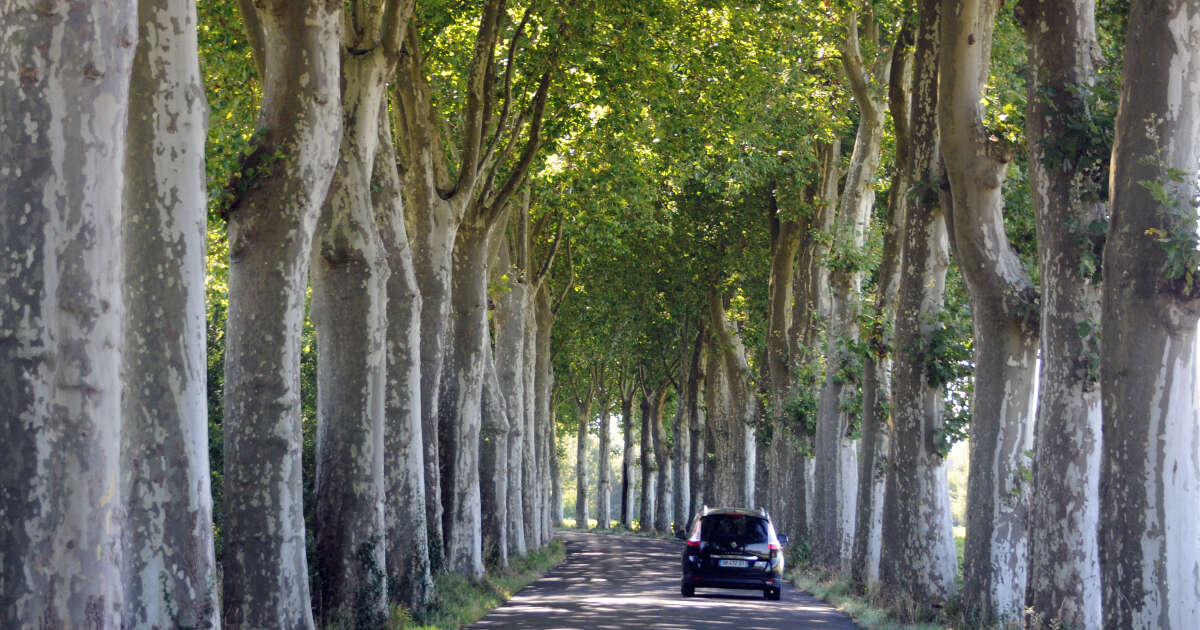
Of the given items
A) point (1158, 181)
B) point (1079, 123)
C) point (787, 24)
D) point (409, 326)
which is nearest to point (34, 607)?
point (1158, 181)

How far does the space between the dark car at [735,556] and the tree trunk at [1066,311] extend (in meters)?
10.0

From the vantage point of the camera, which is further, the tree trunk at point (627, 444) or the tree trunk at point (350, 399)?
the tree trunk at point (627, 444)

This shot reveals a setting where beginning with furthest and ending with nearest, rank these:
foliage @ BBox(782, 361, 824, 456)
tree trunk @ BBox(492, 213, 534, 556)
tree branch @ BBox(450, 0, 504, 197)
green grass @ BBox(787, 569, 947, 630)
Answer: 1. foliage @ BBox(782, 361, 824, 456)
2. tree trunk @ BBox(492, 213, 534, 556)
3. tree branch @ BBox(450, 0, 504, 197)
4. green grass @ BBox(787, 569, 947, 630)

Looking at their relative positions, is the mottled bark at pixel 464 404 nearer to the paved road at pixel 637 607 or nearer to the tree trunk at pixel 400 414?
the paved road at pixel 637 607

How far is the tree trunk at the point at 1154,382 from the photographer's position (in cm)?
918

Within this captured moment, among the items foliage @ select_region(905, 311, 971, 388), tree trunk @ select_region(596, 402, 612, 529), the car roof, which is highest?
foliage @ select_region(905, 311, 971, 388)

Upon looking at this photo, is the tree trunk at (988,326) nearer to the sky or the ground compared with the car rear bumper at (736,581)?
nearer to the sky

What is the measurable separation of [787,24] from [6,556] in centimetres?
2043

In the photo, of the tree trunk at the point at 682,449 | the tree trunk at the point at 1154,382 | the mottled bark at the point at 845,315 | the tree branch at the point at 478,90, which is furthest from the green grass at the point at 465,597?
the tree trunk at the point at 682,449

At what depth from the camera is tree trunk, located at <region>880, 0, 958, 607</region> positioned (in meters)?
16.7

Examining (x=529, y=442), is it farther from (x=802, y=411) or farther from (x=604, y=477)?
(x=604, y=477)

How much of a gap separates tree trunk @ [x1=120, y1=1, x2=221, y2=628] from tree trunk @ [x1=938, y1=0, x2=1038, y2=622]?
866 cm

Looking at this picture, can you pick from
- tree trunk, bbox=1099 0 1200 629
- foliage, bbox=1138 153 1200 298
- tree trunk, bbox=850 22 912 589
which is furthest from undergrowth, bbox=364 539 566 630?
foliage, bbox=1138 153 1200 298

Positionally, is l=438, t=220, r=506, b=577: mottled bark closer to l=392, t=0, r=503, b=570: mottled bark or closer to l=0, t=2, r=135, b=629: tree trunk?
l=392, t=0, r=503, b=570: mottled bark
